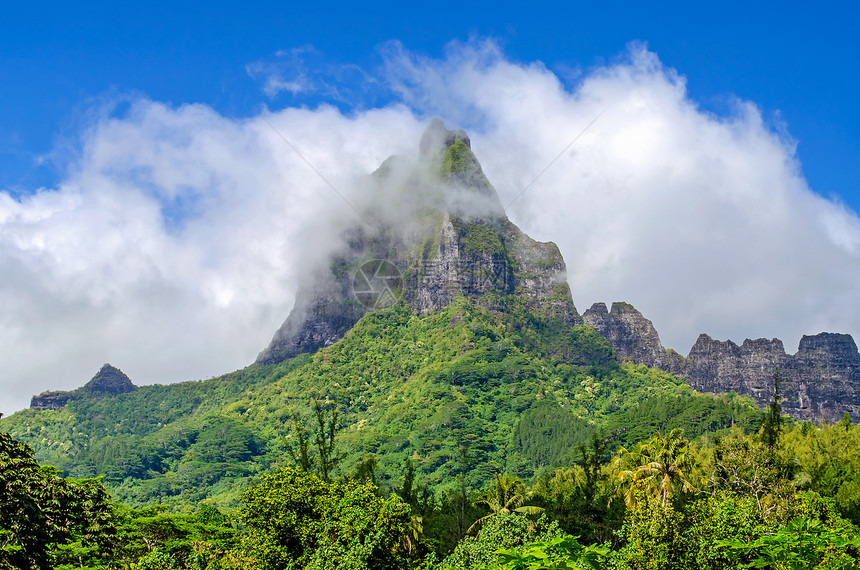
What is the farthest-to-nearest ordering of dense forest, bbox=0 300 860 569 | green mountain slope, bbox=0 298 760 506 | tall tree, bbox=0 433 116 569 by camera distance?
green mountain slope, bbox=0 298 760 506
tall tree, bbox=0 433 116 569
dense forest, bbox=0 300 860 569

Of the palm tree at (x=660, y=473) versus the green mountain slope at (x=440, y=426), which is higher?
the green mountain slope at (x=440, y=426)

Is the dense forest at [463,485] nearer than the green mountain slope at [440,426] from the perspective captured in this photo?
Yes

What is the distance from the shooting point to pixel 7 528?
29.5 meters

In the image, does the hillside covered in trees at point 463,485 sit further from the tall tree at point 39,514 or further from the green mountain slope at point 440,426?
the green mountain slope at point 440,426

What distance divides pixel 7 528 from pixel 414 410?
140670mm

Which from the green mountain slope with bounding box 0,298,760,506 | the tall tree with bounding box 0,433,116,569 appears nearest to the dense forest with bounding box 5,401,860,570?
the tall tree with bounding box 0,433,116,569

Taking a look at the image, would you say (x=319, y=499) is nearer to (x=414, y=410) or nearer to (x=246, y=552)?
(x=246, y=552)

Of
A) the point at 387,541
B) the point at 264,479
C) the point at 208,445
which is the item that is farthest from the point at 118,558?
the point at 208,445

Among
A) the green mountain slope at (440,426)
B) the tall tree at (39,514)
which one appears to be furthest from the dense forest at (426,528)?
the green mountain slope at (440,426)

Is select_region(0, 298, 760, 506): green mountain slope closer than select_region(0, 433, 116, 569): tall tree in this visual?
No

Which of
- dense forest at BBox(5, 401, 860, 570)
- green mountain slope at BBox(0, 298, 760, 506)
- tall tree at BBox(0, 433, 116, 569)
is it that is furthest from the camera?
green mountain slope at BBox(0, 298, 760, 506)

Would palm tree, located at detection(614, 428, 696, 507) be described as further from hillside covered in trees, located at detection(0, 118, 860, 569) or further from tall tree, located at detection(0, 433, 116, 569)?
tall tree, located at detection(0, 433, 116, 569)

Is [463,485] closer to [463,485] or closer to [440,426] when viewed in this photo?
[463,485]

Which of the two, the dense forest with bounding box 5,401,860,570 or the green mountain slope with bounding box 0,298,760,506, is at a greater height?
the green mountain slope with bounding box 0,298,760,506
